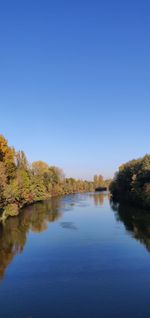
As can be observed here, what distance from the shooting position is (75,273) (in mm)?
23297

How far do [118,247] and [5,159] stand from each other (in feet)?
128

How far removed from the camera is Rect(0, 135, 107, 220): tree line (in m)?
52.4

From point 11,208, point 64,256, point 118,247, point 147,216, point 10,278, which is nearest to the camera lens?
point 10,278

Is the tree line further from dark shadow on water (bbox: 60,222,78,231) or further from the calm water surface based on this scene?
the calm water surface

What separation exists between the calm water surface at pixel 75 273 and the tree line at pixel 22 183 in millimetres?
11942

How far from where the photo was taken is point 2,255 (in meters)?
29.4

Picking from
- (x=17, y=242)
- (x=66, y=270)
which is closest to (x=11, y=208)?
(x=17, y=242)

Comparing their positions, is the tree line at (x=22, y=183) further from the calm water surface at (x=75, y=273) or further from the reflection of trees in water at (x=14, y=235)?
the calm water surface at (x=75, y=273)

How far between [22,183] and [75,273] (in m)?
48.1

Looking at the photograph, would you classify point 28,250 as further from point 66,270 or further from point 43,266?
point 66,270

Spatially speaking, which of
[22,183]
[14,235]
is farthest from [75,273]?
[22,183]

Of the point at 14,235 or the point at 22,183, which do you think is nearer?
the point at 14,235

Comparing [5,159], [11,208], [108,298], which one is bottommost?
[108,298]

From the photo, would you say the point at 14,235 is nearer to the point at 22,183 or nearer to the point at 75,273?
the point at 75,273
